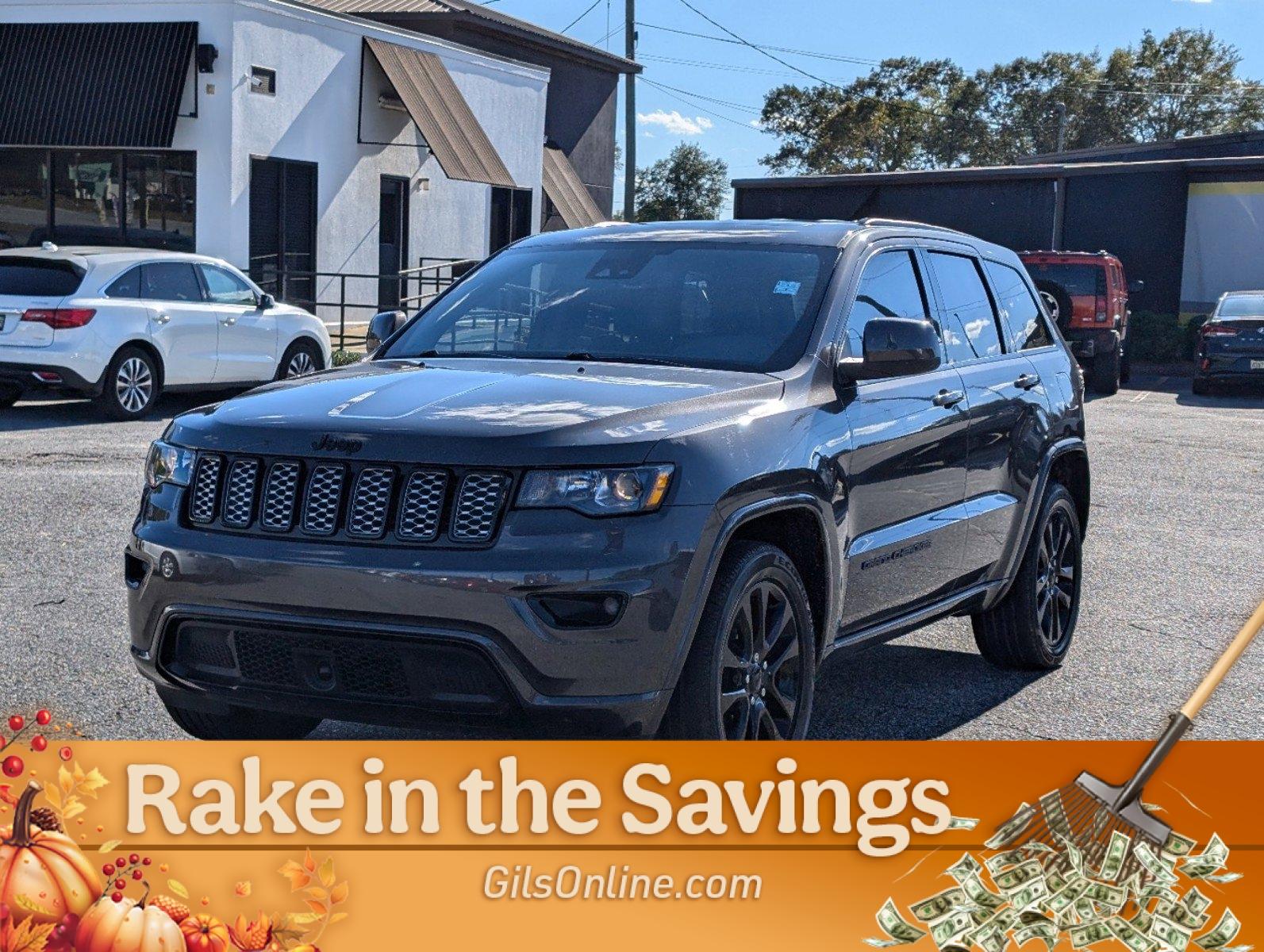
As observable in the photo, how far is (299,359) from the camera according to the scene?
1773 centimetres

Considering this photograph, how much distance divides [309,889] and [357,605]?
774mm

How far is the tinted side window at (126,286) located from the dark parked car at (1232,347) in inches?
586

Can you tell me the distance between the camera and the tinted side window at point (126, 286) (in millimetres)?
15008

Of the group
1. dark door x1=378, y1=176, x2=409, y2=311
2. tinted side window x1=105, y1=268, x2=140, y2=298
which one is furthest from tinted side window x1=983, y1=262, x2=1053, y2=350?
dark door x1=378, y1=176, x2=409, y2=311

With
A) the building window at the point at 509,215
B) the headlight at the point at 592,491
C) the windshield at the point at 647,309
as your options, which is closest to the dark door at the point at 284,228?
the building window at the point at 509,215

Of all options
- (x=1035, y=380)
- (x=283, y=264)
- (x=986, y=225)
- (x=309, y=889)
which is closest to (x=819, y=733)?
(x=1035, y=380)

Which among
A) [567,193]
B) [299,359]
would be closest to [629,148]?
[567,193]

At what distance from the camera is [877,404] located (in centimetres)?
544

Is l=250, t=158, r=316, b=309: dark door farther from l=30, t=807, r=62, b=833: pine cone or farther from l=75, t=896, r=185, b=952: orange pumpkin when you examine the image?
l=75, t=896, r=185, b=952: orange pumpkin

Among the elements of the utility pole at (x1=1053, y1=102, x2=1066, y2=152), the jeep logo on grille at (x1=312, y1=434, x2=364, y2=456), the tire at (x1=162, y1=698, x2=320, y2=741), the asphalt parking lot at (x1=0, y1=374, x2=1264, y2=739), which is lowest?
the asphalt parking lot at (x1=0, y1=374, x2=1264, y2=739)

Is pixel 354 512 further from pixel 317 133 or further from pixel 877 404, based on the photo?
pixel 317 133

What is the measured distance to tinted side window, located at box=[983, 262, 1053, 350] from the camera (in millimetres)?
6949

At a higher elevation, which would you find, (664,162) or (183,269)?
(664,162)

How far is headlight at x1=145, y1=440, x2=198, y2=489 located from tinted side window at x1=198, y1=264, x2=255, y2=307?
1176 centimetres
